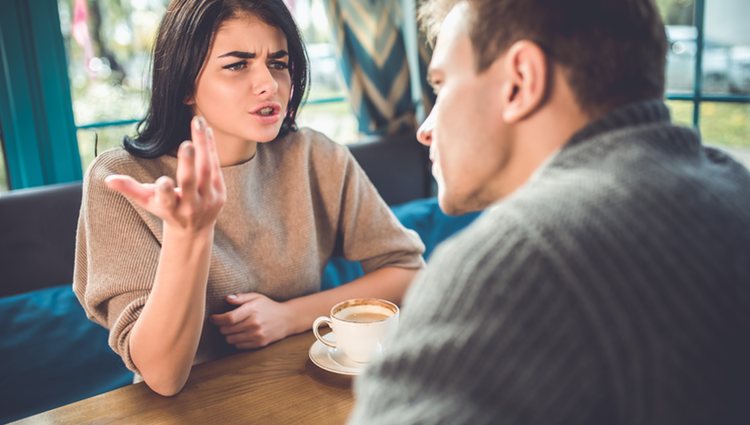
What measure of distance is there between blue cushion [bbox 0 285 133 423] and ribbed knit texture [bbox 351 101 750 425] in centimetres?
128

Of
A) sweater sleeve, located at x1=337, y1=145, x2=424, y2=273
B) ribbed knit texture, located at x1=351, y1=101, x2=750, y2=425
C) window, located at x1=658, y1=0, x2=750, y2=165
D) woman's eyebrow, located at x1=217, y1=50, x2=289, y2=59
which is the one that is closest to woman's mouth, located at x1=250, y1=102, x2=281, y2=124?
woman's eyebrow, located at x1=217, y1=50, x2=289, y2=59

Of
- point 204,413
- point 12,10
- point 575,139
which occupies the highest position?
point 12,10

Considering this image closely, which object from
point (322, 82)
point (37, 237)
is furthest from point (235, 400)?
point (322, 82)

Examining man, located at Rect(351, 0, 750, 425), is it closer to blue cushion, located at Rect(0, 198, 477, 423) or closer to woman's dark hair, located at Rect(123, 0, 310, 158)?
woman's dark hair, located at Rect(123, 0, 310, 158)

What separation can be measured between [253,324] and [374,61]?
1577mm

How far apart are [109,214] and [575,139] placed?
91 centimetres

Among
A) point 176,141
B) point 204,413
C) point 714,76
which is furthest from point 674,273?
point 714,76

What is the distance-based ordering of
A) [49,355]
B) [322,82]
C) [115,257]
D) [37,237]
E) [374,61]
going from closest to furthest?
[115,257] < [49,355] < [37,237] < [374,61] < [322,82]

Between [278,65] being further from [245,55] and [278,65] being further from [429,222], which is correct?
[429,222]

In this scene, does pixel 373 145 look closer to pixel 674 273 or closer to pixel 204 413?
pixel 204 413

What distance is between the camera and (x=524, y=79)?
0.67m

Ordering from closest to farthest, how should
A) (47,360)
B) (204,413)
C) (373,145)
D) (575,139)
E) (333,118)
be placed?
(575,139) < (204,413) < (47,360) < (373,145) < (333,118)

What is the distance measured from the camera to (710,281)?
0.51 m

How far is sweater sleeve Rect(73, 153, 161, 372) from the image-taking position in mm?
1110
